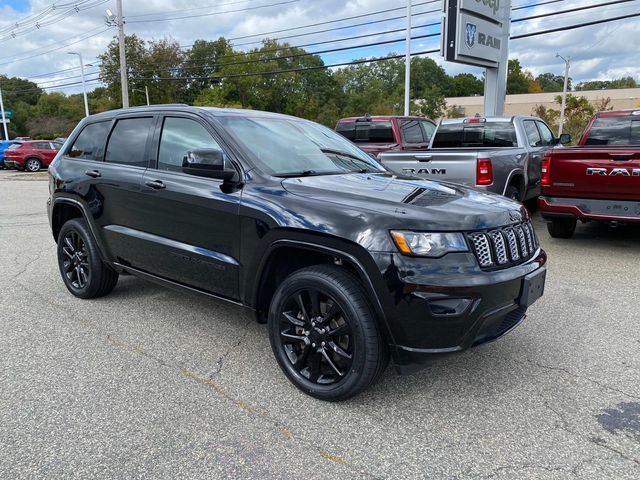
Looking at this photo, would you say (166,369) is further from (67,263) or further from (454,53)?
(454,53)

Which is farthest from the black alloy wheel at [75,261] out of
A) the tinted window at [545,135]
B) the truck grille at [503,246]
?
the tinted window at [545,135]

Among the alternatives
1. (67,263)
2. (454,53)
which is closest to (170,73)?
(454,53)

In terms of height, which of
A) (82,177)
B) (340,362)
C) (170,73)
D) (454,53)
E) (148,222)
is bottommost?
(340,362)

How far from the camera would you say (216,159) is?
3.33 meters

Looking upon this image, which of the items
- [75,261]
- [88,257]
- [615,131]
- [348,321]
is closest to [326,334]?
[348,321]

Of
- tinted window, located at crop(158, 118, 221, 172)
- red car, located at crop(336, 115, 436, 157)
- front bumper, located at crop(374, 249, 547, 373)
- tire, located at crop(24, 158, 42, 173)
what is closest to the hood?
front bumper, located at crop(374, 249, 547, 373)

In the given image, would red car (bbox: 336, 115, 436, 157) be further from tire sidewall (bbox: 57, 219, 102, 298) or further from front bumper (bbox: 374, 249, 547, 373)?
front bumper (bbox: 374, 249, 547, 373)

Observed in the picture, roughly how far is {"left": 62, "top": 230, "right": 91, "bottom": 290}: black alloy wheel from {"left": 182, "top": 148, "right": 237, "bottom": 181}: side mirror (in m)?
2.01

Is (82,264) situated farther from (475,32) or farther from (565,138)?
(475,32)

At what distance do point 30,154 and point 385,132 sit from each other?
2336cm

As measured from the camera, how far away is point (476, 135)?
8984 millimetres

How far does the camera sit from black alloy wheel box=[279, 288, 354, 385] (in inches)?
117

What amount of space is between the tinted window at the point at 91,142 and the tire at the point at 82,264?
64 centimetres

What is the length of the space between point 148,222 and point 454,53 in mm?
11065
